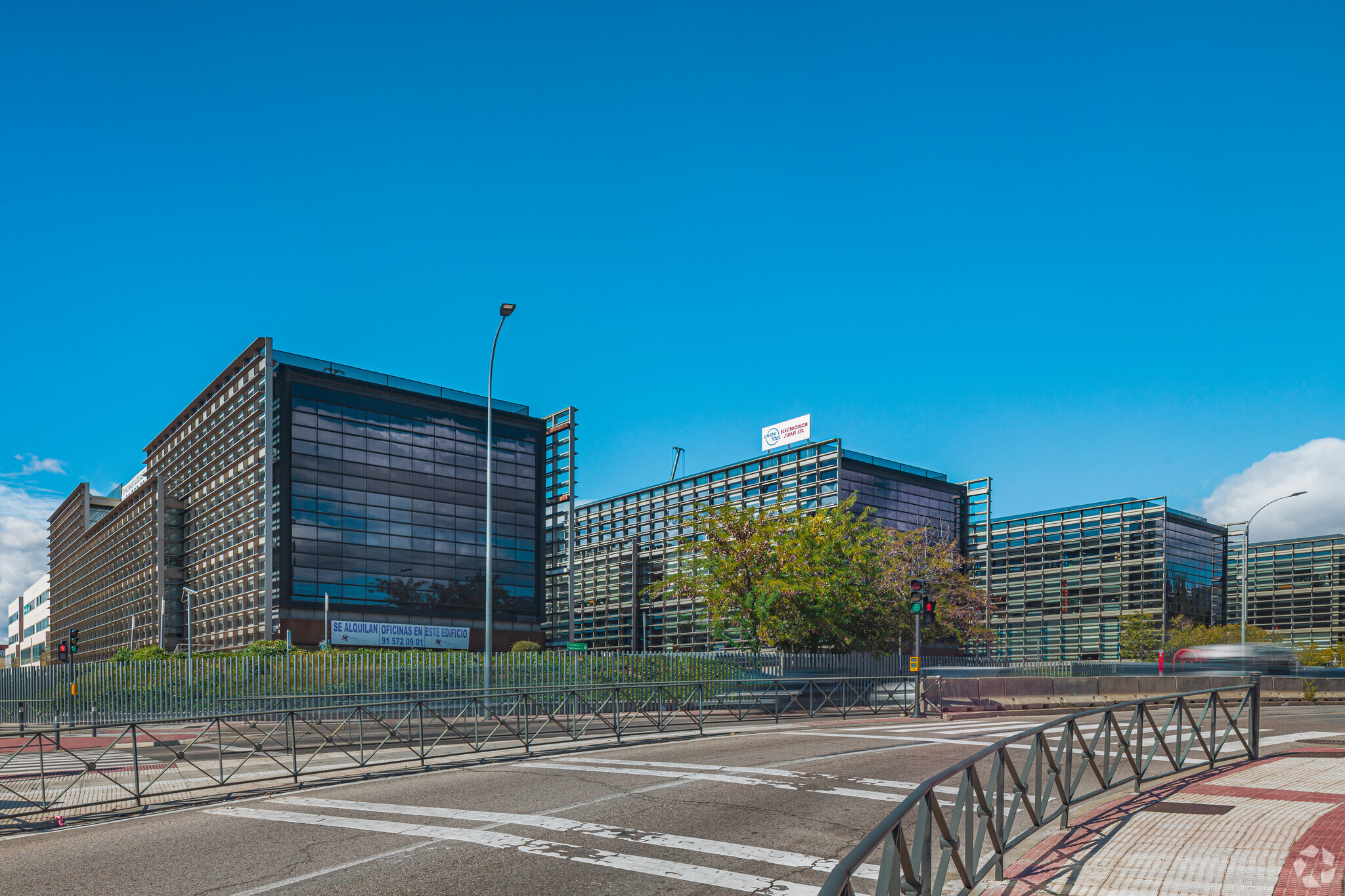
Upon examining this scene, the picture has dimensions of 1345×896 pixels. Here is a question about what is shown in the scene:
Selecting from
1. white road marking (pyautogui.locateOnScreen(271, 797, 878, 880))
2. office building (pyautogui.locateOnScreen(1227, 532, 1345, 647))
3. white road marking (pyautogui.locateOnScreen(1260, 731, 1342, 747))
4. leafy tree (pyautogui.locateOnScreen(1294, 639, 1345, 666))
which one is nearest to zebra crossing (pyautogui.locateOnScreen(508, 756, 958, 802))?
white road marking (pyautogui.locateOnScreen(271, 797, 878, 880))

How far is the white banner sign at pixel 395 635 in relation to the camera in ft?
221

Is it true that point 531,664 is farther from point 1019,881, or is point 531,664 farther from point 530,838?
point 1019,881

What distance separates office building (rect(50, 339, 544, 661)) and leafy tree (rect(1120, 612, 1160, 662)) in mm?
53628

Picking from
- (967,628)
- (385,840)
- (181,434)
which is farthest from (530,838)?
(181,434)

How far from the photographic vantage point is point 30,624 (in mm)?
167500

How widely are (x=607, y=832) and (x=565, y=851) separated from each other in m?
0.95

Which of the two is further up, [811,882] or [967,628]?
[811,882]

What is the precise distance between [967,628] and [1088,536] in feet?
200

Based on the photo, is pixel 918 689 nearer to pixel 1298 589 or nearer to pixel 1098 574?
pixel 1098 574

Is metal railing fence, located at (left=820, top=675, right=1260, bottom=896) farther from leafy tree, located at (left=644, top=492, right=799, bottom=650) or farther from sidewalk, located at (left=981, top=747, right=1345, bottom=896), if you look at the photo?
leafy tree, located at (left=644, top=492, right=799, bottom=650)

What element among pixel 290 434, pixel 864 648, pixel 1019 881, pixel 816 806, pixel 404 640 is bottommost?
pixel 404 640

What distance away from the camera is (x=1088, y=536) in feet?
347

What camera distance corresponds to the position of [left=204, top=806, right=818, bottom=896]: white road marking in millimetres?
7664

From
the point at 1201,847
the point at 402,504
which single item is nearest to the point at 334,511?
the point at 402,504
